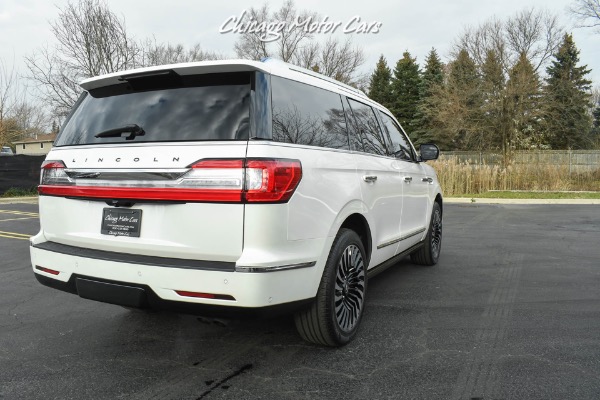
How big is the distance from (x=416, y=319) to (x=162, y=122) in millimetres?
2537

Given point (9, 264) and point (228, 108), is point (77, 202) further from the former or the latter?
point (9, 264)

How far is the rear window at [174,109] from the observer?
104 inches

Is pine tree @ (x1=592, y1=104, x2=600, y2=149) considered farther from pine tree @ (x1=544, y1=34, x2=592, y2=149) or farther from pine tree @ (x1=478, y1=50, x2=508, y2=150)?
pine tree @ (x1=478, y1=50, x2=508, y2=150)

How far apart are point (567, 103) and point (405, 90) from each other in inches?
923

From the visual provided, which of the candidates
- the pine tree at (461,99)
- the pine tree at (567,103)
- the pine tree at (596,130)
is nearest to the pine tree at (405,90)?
the pine tree at (567,103)

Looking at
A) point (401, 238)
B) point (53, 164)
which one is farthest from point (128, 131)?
point (401, 238)

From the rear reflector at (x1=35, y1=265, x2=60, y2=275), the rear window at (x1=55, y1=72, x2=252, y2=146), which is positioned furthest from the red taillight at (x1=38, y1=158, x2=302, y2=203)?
the rear reflector at (x1=35, y1=265, x2=60, y2=275)

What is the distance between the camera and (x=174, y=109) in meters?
2.80

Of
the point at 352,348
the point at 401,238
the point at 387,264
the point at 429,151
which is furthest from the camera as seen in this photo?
the point at 429,151

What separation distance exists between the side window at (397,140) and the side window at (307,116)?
3.61 feet

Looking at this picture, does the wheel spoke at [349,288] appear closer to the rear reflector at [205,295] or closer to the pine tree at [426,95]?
the rear reflector at [205,295]

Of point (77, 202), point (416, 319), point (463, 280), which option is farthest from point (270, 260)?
point (463, 280)

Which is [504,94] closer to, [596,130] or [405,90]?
[596,130]

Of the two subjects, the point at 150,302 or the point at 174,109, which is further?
the point at 174,109
